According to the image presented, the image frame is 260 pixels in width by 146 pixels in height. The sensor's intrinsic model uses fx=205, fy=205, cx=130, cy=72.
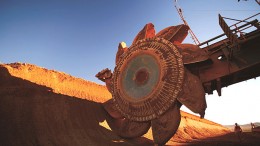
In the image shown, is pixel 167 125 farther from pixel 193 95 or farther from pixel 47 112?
pixel 47 112

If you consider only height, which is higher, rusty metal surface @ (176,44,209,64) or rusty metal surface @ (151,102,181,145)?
rusty metal surface @ (176,44,209,64)

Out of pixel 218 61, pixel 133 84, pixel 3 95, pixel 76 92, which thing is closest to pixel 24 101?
pixel 3 95

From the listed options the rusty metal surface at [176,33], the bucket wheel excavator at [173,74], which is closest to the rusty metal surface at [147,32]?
the bucket wheel excavator at [173,74]

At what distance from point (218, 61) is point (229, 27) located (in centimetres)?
195

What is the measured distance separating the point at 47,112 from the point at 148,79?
21.7 ft

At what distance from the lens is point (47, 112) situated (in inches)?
504

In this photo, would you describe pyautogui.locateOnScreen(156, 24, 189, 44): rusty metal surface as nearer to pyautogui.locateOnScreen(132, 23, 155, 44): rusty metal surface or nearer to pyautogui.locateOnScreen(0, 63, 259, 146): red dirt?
pyautogui.locateOnScreen(132, 23, 155, 44): rusty metal surface

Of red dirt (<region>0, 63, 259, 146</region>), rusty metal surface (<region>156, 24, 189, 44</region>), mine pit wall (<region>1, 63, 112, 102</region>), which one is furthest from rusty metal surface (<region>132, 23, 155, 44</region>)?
mine pit wall (<region>1, 63, 112, 102</region>)

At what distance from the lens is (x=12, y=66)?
14.8 metres

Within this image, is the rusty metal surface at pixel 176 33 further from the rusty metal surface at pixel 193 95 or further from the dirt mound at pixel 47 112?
the dirt mound at pixel 47 112

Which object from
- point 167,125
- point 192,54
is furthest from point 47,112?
point 192,54

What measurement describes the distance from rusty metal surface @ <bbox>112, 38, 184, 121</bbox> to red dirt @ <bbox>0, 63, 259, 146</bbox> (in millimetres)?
2949

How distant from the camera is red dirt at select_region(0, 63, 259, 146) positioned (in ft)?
35.7

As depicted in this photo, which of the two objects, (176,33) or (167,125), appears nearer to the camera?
(167,125)
